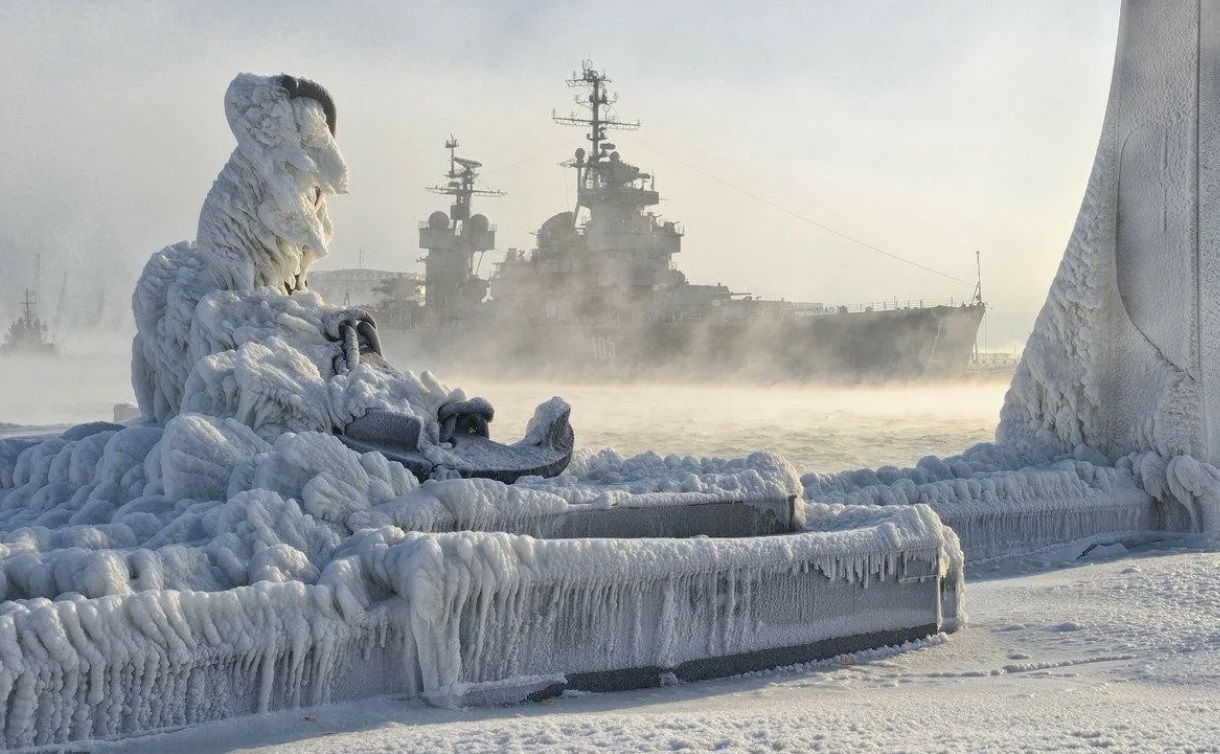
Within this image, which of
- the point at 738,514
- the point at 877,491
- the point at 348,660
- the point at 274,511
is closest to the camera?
the point at 348,660

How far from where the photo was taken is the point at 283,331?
3.96m

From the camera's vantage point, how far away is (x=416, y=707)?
240 cm

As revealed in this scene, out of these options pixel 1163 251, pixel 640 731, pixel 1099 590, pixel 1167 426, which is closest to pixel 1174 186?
pixel 1163 251

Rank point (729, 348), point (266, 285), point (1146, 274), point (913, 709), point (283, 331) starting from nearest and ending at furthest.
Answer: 1. point (913, 709)
2. point (283, 331)
3. point (266, 285)
4. point (1146, 274)
5. point (729, 348)

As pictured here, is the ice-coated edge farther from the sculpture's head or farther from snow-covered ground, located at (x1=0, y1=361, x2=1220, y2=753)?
the sculpture's head

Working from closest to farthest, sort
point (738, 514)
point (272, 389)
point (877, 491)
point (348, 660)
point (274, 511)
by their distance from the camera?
point (348, 660), point (274, 511), point (738, 514), point (272, 389), point (877, 491)

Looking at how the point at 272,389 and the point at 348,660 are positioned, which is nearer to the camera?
the point at 348,660

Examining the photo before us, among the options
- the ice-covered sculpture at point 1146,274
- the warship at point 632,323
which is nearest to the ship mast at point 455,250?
the warship at point 632,323

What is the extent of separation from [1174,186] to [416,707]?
15.0 feet

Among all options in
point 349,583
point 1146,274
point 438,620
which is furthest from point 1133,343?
point 349,583

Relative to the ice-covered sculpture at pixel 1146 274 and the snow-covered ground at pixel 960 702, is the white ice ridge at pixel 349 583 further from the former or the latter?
the ice-covered sculpture at pixel 1146 274

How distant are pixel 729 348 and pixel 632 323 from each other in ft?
7.77

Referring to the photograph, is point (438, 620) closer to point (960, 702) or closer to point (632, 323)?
point (960, 702)

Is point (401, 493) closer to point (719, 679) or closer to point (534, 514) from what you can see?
point (534, 514)
